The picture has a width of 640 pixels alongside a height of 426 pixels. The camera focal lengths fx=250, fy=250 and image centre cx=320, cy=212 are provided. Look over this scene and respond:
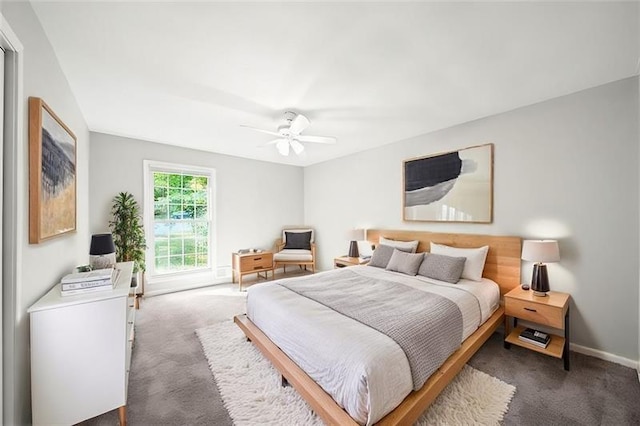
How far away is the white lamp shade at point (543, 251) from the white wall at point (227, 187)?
4.37 m

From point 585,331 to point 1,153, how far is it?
4.52 meters

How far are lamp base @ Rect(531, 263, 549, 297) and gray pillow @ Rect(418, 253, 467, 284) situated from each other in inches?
24.8

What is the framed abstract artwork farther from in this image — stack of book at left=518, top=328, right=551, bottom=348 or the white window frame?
the white window frame

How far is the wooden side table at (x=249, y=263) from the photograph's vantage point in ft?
14.7

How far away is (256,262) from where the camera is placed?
4688 millimetres

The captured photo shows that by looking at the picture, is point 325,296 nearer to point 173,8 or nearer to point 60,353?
point 60,353

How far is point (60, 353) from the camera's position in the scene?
4.59 ft

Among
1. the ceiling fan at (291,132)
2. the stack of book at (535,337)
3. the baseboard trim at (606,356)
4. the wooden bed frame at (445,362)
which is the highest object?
the ceiling fan at (291,132)

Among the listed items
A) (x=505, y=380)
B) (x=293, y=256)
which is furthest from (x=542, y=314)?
(x=293, y=256)

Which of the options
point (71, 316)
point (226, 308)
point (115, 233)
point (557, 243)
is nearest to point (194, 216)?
point (115, 233)

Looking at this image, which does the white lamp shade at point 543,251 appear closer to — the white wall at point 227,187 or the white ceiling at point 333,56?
the white ceiling at point 333,56

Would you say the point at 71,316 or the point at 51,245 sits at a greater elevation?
the point at 51,245

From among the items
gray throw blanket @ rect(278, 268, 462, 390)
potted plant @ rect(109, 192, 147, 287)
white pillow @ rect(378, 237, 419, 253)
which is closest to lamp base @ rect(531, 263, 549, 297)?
gray throw blanket @ rect(278, 268, 462, 390)

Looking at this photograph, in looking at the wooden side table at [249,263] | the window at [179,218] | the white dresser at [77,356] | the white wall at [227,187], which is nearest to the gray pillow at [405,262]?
the wooden side table at [249,263]
